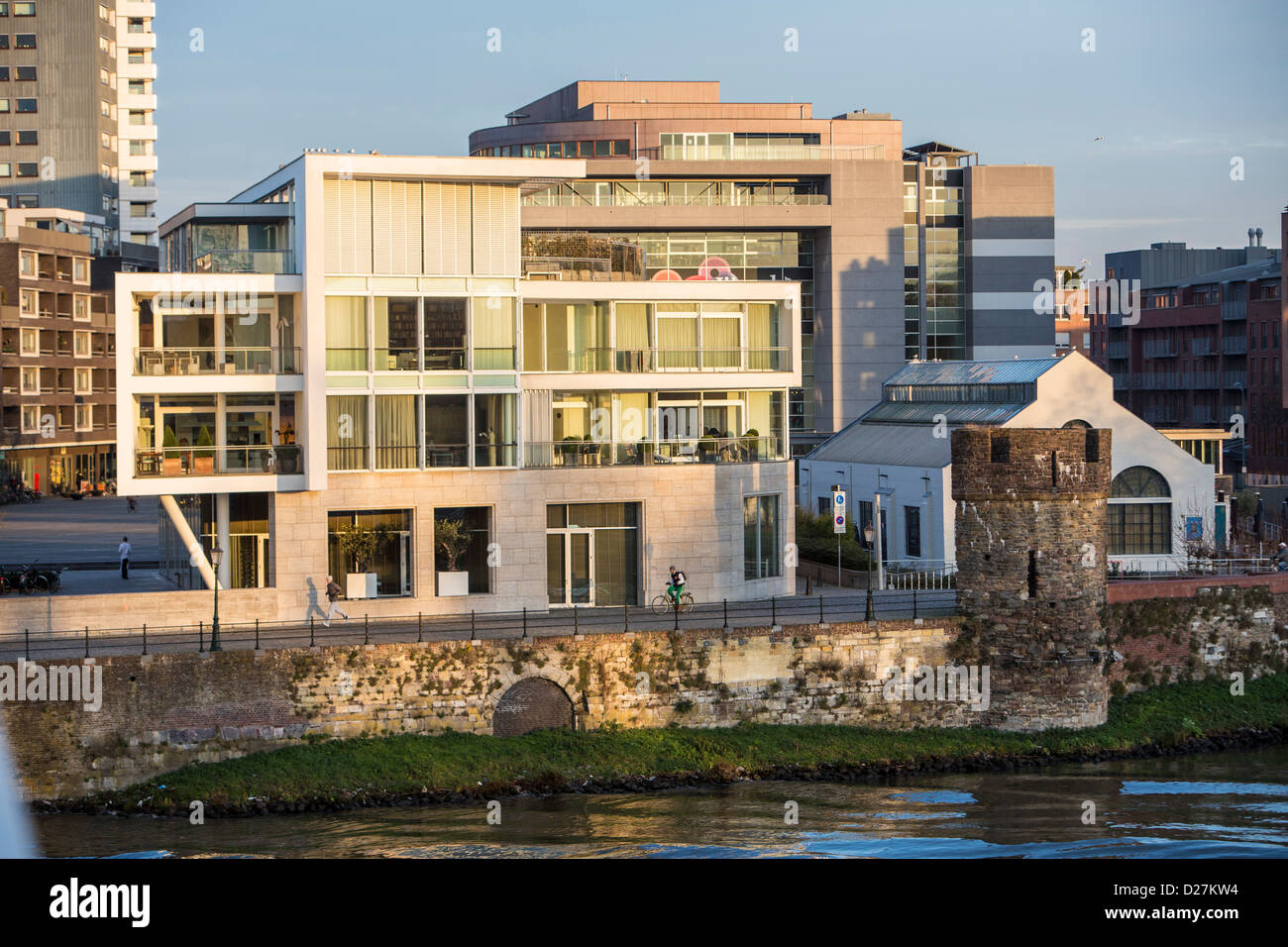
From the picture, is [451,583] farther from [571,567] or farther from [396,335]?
[396,335]

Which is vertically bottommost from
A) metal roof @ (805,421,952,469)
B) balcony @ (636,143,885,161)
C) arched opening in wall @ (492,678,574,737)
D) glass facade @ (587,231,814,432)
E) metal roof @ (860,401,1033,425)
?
arched opening in wall @ (492,678,574,737)

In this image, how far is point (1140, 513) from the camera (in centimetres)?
5219

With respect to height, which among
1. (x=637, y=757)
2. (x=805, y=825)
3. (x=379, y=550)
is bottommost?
(x=805, y=825)

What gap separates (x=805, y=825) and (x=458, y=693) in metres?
8.64

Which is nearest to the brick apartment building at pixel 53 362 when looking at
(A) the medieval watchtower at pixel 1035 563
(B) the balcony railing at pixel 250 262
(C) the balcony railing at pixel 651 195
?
(C) the balcony railing at pixel 651 195

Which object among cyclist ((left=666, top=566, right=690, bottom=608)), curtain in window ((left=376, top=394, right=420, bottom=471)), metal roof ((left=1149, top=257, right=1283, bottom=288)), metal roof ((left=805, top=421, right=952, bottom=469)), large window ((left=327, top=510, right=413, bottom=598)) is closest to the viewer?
large window ((left=327, top=510, right=413, bottom=598))

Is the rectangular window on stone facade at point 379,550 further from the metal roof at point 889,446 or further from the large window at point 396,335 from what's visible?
the metal roof at point 889,446

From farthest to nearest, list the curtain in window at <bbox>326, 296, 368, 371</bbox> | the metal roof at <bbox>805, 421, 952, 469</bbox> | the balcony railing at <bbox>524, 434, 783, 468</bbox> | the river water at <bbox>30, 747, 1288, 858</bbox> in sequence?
the metal roof at <bbox>805, 421, 952, 469</bbox>, the balcony railing at <bbox>524, 434, 783, 468</bbox>, the curtain in window at <bbox>326, 296, 368, 371</bbox>, the river water at <bbox>30, 747, 1288, 858</bbox>

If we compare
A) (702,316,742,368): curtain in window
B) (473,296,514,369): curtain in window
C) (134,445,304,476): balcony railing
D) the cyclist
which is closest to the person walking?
(134,445,304,476): balcony railing

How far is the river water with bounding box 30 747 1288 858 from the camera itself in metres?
27.6

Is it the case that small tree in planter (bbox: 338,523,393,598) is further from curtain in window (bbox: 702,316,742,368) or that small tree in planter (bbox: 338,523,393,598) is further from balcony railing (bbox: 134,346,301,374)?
curtain in window (bbox: 702,316,742,368)

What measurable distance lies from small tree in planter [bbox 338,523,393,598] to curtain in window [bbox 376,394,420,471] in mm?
Answer: 1744

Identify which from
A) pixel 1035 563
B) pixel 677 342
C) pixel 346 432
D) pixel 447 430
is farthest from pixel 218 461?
pixel 1035 563
